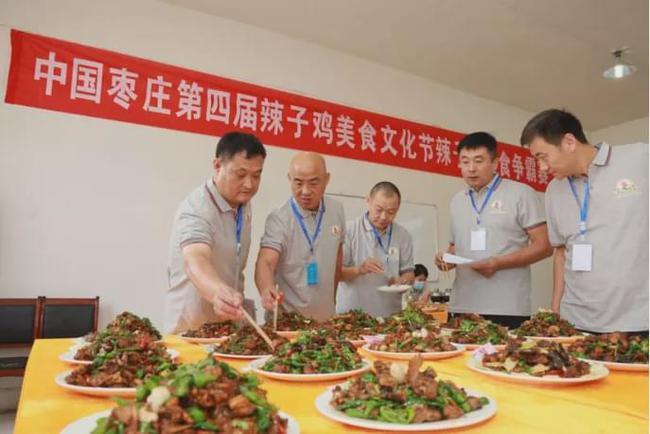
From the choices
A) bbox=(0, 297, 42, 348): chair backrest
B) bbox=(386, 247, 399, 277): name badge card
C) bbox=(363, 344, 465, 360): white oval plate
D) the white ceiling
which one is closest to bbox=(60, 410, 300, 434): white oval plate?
bbox=(363, 344, 465, 360): white oval plate

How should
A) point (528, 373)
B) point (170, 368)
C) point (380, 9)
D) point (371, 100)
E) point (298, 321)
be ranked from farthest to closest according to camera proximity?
point (371, 100) < point (380, 9) < point (298, 321) < point (528, 373) < point (170, 368)

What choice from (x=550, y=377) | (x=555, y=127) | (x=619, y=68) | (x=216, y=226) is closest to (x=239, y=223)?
(x=216, y=226)

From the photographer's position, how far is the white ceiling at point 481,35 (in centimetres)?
457

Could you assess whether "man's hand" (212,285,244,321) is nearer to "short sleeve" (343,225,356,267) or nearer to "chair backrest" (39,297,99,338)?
"short sleeve" (343,225,356,267)

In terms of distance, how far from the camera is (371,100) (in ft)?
18.9

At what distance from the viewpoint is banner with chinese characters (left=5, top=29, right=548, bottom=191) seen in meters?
3.85

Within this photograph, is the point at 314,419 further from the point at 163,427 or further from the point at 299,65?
the point at 299,65

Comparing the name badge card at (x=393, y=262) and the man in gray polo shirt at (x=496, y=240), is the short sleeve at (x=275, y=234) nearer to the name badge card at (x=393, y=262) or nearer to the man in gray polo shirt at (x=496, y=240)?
the man in gray polo shirt at (x=496, y=240)

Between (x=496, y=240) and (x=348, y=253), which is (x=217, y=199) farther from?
(x=496, y=240)

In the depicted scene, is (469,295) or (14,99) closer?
(469,295)

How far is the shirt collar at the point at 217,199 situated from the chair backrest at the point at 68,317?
76.3 inches

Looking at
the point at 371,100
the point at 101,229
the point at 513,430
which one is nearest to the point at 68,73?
the point at 101,229

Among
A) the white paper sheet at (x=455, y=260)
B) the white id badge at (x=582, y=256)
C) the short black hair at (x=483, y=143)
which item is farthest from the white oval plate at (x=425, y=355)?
the short black hair at (x=483, y=143)

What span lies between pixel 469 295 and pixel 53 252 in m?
3.20
